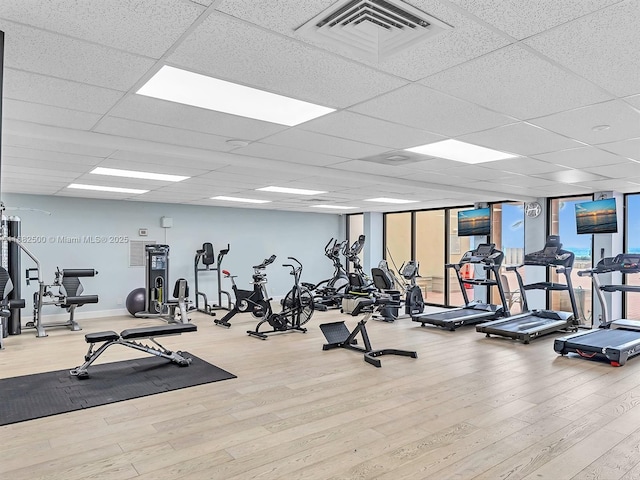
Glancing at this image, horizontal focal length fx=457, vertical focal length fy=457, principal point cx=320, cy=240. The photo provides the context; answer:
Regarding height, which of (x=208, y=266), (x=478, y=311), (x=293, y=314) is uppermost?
(x=208, y=266)

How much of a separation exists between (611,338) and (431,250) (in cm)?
603

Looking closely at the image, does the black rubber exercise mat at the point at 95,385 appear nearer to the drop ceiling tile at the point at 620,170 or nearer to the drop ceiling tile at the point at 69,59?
the drop ceiling tile at the point at 69,59

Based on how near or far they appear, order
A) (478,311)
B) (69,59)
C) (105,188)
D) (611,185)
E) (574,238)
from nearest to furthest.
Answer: (69,59)
(611,185)
(105,188)
(478,311)
(574,238)

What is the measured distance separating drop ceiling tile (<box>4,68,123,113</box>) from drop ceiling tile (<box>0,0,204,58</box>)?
675mm

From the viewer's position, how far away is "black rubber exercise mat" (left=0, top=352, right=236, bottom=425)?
3.69 metres

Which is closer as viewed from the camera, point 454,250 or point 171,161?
point 171,161

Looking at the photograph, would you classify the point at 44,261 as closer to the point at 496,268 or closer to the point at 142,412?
the point at 142,412

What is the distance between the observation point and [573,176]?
571cm

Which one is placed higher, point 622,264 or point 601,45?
point 601,45

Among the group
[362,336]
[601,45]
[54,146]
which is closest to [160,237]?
[54,146]

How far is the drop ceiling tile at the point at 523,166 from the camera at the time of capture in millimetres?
4784

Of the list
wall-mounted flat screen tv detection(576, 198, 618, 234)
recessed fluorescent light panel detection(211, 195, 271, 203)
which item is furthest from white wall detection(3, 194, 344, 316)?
wall-mounted flat screen tv detection(576, 198, 618, 234)

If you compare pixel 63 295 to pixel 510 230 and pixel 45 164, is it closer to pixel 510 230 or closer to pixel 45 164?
pixel 45 164

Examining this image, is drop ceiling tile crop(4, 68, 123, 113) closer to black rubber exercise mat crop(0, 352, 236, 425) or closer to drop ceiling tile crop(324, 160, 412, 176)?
black rubber exercise mat crop(0, 352, 236, 425)
